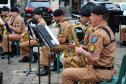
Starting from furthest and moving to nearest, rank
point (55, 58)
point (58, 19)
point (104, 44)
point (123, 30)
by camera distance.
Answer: point (123, 30)
point (55, 58)
point (58, 19)
point (104, 44)

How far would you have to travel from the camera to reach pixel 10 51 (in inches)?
519

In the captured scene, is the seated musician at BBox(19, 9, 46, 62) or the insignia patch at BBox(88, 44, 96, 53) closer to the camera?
the insignia patch at BBox(88, 44, 96, 53)

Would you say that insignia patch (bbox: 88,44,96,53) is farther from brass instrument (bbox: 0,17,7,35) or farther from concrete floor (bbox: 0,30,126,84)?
brass instrument (bbox: 0,17,7,35)

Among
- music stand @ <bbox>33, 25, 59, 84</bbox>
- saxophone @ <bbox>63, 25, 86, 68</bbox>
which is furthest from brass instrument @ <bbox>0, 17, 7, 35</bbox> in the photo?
music stand @ <bbox>33, 25, 59, 84</bbox>

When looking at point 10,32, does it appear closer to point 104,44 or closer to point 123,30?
point 123,30

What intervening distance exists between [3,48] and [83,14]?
15.3ft

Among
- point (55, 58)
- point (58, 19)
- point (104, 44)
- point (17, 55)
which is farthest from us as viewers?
point (17, 55)

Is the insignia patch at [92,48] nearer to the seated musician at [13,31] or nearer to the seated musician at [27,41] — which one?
the seated musician at [27,41]

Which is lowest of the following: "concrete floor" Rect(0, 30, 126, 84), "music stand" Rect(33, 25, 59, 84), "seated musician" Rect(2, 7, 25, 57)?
"concrete floor" Rect(0, 30, 126, 84)

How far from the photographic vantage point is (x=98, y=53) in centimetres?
640

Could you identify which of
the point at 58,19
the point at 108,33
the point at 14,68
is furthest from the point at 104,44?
the point at 14,68

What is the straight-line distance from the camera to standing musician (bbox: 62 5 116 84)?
6.40 metres

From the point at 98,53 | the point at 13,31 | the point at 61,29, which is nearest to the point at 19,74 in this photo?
Result: the point at 61,29

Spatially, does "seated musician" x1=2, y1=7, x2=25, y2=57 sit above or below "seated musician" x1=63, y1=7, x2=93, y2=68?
below
